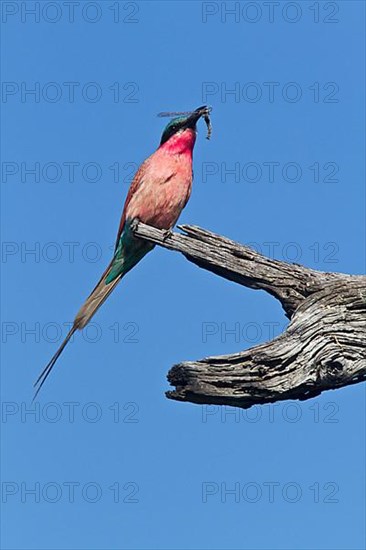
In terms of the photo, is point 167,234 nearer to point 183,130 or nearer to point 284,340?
point 284,340

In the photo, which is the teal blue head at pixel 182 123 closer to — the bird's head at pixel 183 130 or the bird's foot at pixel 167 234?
the bird's head at pixel 183 130

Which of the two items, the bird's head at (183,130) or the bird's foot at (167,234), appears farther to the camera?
the bird's head at (183,130)

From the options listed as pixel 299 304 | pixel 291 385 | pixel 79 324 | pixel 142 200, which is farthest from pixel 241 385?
pixel 142 200

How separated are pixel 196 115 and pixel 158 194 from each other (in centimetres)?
71

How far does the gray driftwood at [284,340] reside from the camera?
16.5 feet

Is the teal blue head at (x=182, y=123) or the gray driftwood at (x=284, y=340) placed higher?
the teal blue head at (x=182, y=123)

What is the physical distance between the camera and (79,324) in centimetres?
709

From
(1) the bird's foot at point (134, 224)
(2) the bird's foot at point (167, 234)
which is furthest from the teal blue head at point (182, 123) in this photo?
(2) the bird's foot at point (167, 234)

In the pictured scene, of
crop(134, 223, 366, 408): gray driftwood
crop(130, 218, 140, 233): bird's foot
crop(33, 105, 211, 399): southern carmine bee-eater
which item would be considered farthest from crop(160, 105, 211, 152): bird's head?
crop(134, 223, 366, 408): gray driftwood

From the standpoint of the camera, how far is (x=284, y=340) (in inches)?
208

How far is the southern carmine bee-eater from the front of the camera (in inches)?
297

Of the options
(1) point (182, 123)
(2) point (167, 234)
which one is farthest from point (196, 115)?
(2) point (167, 234)

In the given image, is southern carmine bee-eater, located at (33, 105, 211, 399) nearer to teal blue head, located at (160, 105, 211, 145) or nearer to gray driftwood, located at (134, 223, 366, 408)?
teal blue head, located at (160, 105, 211, 145)

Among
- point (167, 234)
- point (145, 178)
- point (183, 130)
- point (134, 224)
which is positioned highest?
point (183, 130)
